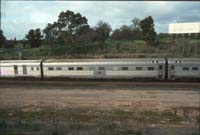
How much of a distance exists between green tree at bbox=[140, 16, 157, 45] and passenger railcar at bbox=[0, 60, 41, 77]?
125 ft

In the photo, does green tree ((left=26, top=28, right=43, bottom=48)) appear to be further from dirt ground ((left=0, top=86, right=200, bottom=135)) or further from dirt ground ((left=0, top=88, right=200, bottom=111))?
dirt ground ((left=0, top=88, right=200, bottom=111))

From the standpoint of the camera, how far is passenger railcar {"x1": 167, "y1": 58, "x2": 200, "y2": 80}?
27891 millimetres

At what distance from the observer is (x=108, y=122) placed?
541 inches

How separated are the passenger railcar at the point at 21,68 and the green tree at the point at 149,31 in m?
38.2

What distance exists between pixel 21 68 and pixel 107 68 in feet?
33.9

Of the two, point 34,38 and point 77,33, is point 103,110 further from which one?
point 34,38

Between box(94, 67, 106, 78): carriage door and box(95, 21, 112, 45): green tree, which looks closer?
box(94, 67, 106, 78): carriage door

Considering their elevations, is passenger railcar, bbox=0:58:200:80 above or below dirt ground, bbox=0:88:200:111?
above

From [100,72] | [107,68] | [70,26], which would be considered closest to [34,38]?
[70,26]

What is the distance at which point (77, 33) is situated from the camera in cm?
6781

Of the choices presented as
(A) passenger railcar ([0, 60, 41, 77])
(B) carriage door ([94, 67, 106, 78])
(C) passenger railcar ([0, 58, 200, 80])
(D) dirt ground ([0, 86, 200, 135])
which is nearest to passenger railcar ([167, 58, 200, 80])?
(C) passenger railcar ([0, 58, 200, 80])

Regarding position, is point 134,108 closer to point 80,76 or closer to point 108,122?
point 108,122

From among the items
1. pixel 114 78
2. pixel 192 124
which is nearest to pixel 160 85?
pixel 114 78

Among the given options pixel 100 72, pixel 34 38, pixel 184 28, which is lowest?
pixel 100 72
